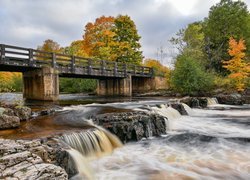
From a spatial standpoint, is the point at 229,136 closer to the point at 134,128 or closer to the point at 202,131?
the point at 202,131

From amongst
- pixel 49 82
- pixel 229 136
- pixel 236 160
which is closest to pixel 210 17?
pixel 49 82

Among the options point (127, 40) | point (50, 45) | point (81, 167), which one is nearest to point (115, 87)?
point (127, 40)

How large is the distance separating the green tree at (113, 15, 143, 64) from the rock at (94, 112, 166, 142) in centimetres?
2393

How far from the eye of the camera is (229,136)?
8734 mm

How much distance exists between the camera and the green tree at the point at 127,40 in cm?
3241

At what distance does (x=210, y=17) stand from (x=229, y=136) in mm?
26592

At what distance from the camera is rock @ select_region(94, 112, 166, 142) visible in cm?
809

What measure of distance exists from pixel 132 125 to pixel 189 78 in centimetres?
1489

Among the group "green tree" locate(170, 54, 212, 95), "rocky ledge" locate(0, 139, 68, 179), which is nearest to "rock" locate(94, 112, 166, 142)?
"rocky ledge" locate(0, 139, 68, 179)

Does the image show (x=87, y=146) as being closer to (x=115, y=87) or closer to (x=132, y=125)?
(x=132, y=125)

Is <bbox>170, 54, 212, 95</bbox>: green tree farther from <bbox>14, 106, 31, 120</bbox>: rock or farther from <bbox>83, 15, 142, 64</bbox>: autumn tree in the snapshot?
<bbox>14, 106, 31, 120</bbox>: rock

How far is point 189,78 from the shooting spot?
22.0 meters

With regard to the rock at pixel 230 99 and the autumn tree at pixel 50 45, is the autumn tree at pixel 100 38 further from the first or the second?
the rock at pixel 230 99

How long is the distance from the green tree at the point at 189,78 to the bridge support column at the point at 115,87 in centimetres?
531
